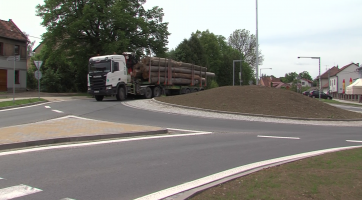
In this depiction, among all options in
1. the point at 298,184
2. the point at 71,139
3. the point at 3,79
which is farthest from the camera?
the point at 3,79

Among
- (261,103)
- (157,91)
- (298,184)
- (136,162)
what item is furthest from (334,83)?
(298,184)

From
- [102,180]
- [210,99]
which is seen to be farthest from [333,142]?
[210,99]

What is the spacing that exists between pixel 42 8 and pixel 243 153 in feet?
111

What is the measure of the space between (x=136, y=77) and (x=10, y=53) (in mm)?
19357

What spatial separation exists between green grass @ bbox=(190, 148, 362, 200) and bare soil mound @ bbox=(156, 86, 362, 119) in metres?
13.1

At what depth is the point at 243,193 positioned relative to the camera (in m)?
4.70

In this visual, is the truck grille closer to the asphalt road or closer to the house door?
the asphalt road

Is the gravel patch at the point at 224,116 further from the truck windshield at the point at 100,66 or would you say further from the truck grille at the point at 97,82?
the truck windshield at the point at 100,66

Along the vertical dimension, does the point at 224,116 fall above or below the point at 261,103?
below

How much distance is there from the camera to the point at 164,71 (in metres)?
28.3

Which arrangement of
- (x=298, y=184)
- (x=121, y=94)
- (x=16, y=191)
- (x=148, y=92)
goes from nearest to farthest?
(x=16, y=191) < (x=298, y=184) < (x=121, y=94) < (x=148, y=92)

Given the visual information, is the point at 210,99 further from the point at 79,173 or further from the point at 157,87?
the point at 79,173

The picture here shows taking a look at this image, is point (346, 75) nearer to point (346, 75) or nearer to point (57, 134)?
point (346, 75)

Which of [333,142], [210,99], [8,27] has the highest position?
[8,27]
